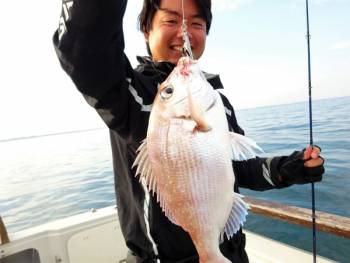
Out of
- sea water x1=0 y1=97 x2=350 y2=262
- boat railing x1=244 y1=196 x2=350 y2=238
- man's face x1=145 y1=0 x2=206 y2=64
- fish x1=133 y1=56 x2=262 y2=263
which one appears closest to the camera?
fish x1=133 y1=56 x2=262 y2=263

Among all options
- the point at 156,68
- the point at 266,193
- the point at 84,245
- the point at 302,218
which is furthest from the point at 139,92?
the point at 266,193

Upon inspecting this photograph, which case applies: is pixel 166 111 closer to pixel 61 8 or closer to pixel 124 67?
pixel 124 67

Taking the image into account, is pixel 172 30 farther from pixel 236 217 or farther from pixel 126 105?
pixel 236 217

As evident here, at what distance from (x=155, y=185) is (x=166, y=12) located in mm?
1048

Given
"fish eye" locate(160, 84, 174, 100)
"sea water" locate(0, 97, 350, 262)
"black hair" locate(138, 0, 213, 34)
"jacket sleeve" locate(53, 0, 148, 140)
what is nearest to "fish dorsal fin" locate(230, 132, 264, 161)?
"fish eye" locate(160, 84, 174, 100)

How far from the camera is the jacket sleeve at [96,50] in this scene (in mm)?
1291

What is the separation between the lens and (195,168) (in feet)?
4.27

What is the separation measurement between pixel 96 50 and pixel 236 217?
0.92 m

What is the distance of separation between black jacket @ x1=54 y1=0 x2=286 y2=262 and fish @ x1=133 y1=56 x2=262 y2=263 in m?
0.30

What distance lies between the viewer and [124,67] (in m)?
1.53

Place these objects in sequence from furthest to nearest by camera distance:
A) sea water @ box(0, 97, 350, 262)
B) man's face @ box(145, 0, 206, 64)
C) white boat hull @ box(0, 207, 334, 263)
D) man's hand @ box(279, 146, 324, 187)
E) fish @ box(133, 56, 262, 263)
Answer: sea water @ box(0, 97, 350, 262)
white boat hull @ box(0, 207, 334, 263)
man's face @ box(145, 0, 206, 64)
man's hand @ box(279, 146, 324, 187)
fish @ box(133, 56, 262, 263)

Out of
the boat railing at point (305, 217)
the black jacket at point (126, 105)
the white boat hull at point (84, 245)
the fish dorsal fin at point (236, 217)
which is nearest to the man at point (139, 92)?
the black jacket at point (126, 105)

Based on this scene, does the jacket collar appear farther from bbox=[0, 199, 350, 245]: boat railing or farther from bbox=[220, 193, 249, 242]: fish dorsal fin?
bbox=[0, 199, 350, 245]: boat railing

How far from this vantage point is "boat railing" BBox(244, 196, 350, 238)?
9.27 ft
